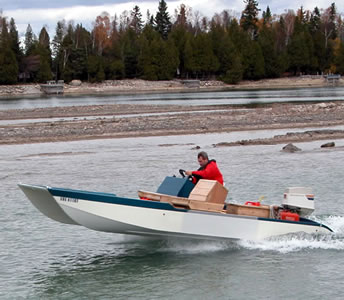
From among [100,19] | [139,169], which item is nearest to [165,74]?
[100,19]

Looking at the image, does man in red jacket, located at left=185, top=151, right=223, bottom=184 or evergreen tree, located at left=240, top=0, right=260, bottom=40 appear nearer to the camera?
man in red jacket, located at left=185, top=151, right=223, bottom=184

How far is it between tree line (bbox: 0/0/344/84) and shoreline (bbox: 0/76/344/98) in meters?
2.16

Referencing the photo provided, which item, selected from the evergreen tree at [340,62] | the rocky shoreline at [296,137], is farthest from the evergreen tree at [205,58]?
the rocky shoreline at [296,137]

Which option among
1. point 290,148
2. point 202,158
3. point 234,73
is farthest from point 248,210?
point 234,73

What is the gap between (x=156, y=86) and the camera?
109000 millimetres

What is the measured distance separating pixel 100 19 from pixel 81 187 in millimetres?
145865

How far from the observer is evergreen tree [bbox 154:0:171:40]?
449 ft

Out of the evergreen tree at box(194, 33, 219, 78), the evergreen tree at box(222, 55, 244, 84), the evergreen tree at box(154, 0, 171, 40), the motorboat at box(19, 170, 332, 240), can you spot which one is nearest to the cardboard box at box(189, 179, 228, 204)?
the motorboat at box(19, 170, 332, 240)

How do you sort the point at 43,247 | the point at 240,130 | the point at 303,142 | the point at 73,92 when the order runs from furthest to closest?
the point at 73,92, the point at 240,130, the point at 303,142, the point at 43,247

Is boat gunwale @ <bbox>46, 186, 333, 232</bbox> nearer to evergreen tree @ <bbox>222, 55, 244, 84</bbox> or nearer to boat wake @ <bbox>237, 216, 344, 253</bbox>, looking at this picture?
boat wake @ <bbox>237, 216, 344, 253</bbox>

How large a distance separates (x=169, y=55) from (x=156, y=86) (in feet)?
29.2

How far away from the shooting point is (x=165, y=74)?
11438cm

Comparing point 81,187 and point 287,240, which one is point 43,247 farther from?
point 81,187

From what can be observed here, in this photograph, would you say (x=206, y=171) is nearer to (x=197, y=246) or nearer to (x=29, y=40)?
(x=197, y=246)
